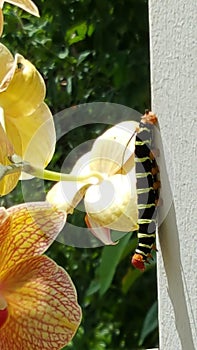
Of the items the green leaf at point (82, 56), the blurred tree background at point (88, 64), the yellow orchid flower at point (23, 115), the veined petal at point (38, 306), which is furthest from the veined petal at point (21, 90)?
the green leaf at point (82, 56)

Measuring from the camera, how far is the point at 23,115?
2.02 feet

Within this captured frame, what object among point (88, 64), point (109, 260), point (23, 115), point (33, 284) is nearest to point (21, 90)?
point (23, 115)

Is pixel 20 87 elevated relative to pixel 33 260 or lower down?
elevated

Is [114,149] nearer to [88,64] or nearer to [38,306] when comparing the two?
[38,306]

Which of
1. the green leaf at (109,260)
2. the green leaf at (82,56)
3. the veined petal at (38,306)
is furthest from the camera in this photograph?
the green leaf at (82,56)

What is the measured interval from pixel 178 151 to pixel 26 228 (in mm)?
111

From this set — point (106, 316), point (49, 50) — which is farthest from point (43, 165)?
point (106, 316)

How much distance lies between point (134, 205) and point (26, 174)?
0.30 feet

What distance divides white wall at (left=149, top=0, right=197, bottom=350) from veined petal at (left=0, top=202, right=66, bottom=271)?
0.26 ft

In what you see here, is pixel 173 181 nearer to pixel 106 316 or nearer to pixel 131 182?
pixel 131 182

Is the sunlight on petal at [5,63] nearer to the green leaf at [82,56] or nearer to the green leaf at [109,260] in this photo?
the green leaf at [109,260]

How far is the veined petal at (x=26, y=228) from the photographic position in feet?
1.87

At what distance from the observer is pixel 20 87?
60cm

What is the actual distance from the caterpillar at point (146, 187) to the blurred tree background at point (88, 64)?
73 centimetres
